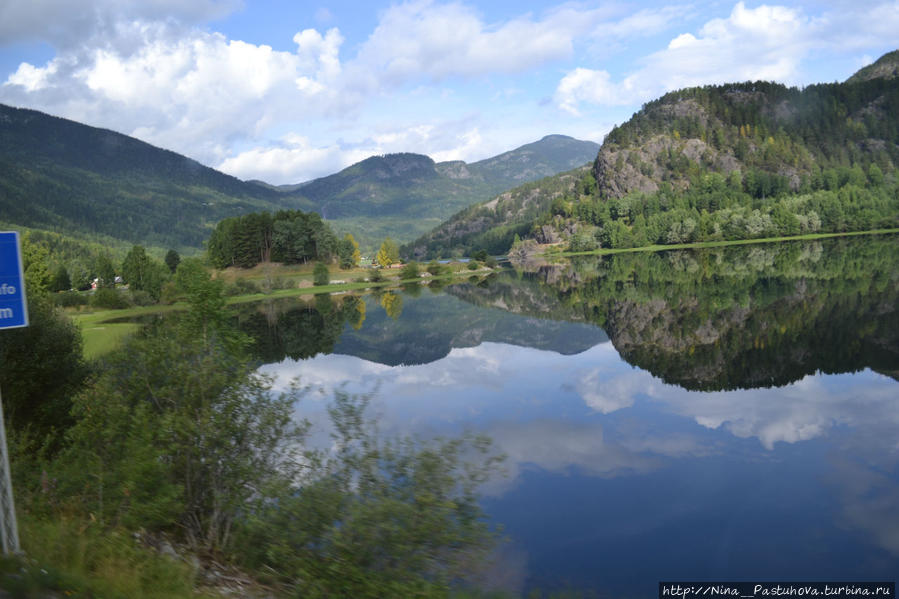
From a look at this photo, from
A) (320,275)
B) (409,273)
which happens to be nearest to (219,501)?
(320,275)

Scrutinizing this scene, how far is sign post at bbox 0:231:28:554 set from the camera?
8.21 m

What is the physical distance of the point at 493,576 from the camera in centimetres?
1369

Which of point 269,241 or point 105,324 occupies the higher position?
point 269,241

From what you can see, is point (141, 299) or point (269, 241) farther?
point (269, 241)

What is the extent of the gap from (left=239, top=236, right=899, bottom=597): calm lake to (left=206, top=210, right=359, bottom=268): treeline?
89.7 meters

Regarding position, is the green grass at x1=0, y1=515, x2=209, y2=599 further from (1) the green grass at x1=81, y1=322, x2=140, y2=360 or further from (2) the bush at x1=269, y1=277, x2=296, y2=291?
(2) the bush at x1=269, y1=277, x2=296, y2=291

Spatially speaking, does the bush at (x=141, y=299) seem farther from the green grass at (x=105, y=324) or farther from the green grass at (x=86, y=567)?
the green grass at (x=86, y=567)

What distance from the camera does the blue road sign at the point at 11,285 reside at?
822 centimetres

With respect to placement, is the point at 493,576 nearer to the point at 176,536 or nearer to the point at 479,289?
the point at 176,536

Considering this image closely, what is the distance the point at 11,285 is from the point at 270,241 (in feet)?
486

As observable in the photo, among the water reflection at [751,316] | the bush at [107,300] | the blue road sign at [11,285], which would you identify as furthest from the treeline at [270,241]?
the blue road sign at [11,285]

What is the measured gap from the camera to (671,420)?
24859 millimetres

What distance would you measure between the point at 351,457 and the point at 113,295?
346ft

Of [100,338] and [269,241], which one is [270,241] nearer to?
[269,241]
